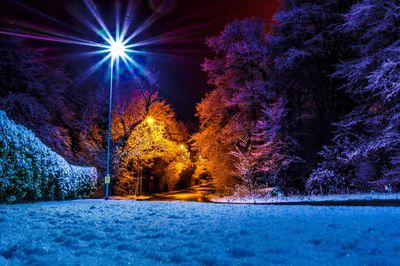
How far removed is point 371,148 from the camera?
1280 cm

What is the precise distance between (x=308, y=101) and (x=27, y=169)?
17.0 meters

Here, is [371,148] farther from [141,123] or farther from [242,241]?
[141,123]

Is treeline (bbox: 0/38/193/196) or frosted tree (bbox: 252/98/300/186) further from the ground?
treeline (bbox: 0/38/193/196)

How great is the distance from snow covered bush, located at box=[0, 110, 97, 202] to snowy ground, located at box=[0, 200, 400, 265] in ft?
17.3

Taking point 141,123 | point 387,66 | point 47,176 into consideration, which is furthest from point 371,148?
point 141,123

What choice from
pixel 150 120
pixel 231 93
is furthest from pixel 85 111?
pixel 231 93

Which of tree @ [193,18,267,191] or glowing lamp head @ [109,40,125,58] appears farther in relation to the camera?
tree @ [193,18,267,191]

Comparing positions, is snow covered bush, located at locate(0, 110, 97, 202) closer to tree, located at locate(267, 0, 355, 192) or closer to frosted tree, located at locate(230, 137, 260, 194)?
frosted tree, located at locate(230, 137, 260, 194)

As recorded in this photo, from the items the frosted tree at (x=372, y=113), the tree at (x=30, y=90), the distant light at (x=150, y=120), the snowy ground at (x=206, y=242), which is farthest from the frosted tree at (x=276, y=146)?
the snowy ground at (x=206, y=242)

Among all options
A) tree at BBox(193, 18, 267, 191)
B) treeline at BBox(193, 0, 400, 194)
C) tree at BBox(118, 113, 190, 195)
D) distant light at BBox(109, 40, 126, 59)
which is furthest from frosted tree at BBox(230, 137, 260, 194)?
tree at BBox(118, 113, 190, 195)

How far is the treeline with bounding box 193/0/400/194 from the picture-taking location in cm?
1330

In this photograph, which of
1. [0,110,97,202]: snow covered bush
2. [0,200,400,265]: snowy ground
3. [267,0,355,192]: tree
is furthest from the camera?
[267,0,355,192]: tree

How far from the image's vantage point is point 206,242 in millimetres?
3871

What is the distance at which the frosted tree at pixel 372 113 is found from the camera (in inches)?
480
